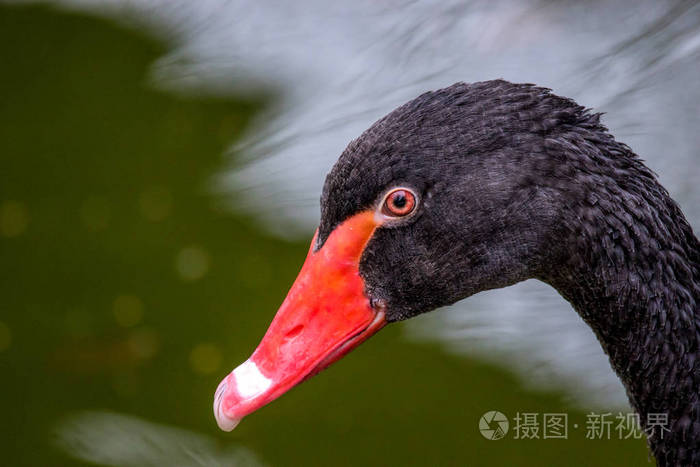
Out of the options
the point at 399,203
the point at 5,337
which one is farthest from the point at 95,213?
the point at 399,203

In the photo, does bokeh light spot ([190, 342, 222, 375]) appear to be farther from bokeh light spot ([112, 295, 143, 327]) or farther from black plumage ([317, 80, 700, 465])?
black plumage ([317, 80, 700, 465])

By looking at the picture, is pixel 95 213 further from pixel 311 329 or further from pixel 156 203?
pixel 311 329

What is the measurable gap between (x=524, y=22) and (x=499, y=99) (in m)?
2.85

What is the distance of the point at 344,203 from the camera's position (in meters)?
2.41

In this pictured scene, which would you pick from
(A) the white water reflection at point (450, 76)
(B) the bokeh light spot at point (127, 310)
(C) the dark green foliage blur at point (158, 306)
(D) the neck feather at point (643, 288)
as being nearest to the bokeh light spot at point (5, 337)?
(C) the dark green foliage blur at point (158, 306)

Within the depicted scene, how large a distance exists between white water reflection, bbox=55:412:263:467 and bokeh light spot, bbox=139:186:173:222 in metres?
1.06

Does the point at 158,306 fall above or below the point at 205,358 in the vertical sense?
above

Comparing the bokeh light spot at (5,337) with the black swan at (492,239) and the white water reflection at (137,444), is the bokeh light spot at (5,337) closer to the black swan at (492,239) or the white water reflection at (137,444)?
the white water reflection at (137,444)

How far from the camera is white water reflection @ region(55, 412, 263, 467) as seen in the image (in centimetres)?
371

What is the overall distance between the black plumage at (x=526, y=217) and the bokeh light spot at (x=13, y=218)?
2.53 meters

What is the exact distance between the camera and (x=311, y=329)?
249 cm

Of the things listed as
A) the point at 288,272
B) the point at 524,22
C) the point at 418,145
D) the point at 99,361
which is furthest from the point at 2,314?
the point at 524,22

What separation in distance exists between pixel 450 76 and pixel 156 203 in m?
1.62

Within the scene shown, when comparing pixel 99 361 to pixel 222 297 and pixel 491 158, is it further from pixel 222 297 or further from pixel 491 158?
pixel 491 158
